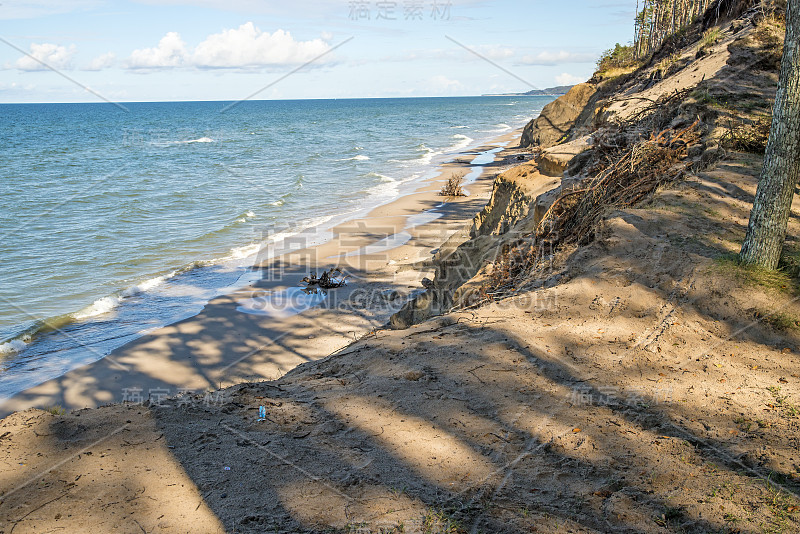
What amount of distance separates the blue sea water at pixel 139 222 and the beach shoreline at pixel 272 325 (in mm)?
739

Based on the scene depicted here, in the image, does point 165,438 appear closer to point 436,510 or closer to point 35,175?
point 436,510

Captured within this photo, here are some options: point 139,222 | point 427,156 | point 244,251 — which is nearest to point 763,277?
point 244,251

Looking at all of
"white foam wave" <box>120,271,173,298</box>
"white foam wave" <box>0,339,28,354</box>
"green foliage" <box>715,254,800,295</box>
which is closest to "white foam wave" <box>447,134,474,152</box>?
"white foam wave" <box>120,271,173,298</box>

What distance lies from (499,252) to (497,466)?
205 inches

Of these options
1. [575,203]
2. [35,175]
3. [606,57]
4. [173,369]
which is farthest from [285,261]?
[606,57]

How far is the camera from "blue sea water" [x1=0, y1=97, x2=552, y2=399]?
1212 centimetres

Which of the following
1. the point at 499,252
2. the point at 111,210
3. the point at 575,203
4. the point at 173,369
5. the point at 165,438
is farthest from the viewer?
the point at 111,210

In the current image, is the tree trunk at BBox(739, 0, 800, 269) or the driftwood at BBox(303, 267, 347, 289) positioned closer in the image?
the tree trunk at BBox(739, 0, 800, 269)

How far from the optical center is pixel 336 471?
11.3 feet

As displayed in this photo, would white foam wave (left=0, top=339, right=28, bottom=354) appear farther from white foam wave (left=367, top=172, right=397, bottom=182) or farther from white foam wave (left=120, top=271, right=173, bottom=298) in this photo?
white foam wave (left=367, top=172, right=397, bottom=182)

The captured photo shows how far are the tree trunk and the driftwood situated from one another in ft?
33.1

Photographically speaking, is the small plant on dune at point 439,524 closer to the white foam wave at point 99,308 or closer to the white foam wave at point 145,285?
the white foam wave at point 99,308

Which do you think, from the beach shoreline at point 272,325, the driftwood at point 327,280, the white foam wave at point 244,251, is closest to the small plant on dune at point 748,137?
the beach shoreline at point 272,325

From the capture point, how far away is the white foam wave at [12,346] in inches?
428
